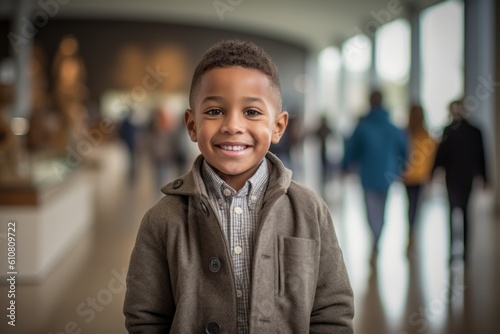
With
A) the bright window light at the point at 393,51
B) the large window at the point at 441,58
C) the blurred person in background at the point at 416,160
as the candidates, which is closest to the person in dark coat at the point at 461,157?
the blurred person in background at the point at 416,160

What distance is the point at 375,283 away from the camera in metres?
6.29

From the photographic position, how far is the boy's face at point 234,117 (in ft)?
5.50

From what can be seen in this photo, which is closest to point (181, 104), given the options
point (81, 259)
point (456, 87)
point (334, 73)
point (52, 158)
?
point (334, 73)

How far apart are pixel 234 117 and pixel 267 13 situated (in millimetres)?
24411

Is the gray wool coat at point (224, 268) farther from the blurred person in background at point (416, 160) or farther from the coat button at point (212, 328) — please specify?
the blurred person in background at point (416, 160)

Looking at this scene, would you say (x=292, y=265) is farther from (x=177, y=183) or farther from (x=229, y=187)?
(x=177, y=183)

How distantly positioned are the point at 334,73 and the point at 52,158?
22448 millimetres

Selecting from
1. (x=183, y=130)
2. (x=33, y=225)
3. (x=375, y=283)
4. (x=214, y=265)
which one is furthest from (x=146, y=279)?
(x=183, y=130)

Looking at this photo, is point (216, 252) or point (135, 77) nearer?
point (216, 252)

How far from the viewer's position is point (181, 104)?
30828mm

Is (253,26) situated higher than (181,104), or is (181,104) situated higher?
(253,26)

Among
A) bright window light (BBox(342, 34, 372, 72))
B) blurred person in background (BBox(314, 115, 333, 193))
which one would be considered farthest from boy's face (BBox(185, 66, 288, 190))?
bright window light (BBox(342, 34, 372, 72))

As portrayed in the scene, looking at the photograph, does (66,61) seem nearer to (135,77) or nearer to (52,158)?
(52,158)

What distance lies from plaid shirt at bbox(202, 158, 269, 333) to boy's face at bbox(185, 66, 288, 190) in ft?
0.21
